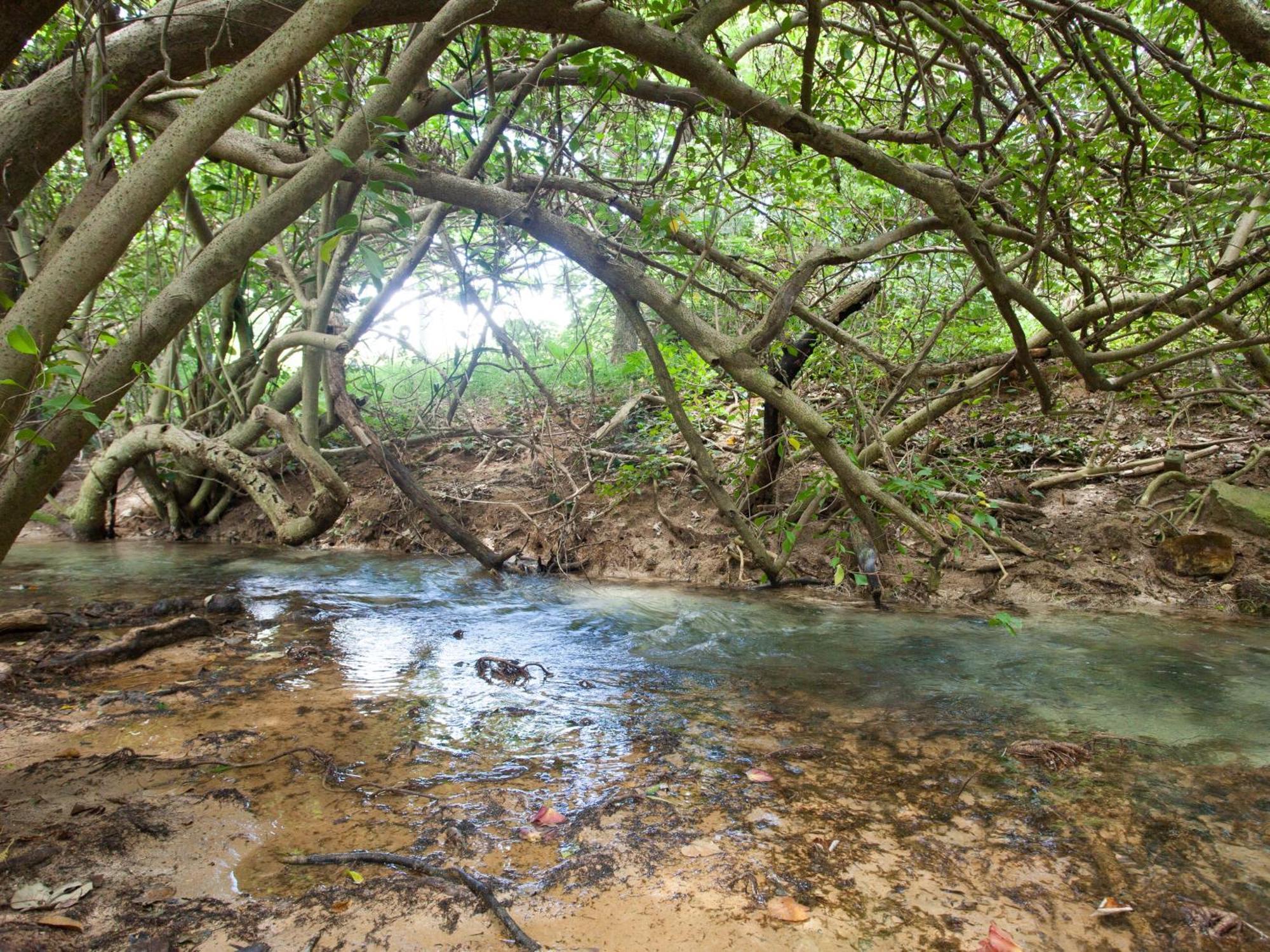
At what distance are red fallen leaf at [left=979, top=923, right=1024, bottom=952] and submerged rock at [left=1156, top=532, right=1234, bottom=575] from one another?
16.4 ft

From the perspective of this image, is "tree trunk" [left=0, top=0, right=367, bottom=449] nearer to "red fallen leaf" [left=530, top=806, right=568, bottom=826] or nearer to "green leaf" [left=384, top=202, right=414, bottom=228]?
"green leaf" [left=384, top=202, right=414, bottom=228]

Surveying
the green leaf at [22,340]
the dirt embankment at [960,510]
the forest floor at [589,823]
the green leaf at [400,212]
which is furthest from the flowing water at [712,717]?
the green leaf at [400,212]

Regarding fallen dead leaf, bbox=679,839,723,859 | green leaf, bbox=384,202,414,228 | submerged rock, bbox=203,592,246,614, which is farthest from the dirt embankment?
green leaf, bbox=384,202,414,228

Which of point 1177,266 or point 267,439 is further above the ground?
point 1177,266

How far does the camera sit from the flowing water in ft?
7.59

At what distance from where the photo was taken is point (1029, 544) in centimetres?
608

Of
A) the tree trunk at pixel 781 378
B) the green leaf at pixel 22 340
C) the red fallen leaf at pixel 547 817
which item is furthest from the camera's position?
the tree trunk at pixel 781 378

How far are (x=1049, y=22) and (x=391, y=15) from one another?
3.17 meters

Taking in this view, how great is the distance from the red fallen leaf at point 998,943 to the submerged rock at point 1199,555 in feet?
16.4

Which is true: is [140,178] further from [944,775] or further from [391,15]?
[944,775]

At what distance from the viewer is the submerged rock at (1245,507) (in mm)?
5500

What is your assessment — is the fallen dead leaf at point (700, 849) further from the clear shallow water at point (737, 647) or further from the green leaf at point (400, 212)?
the green leaf at point (400, 212)

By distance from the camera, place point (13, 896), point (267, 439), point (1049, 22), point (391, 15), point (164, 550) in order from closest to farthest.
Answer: point (13, 896) < point (391, 15) < point (1049, 22) < point (164, 550) < point (267, 439)

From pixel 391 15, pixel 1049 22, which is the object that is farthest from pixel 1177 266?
pixel 391 15
